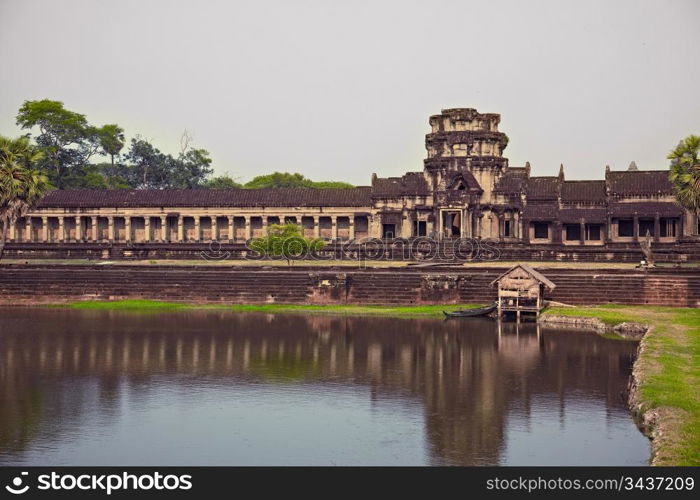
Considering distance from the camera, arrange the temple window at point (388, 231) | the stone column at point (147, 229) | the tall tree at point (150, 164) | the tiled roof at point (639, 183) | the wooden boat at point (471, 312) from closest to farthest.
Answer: the wooden boat at point (471, 312)
the tiled roof at point (639, 183)
the temple window at point (388, 231)
the stone column at point (147, 229)
the tall tree at point (150, 164)

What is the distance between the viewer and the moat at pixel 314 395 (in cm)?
1953

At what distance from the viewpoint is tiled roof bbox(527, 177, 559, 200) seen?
67875 mm

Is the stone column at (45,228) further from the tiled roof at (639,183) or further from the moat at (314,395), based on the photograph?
the tiled roof at (639,183)

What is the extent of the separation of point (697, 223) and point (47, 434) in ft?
177

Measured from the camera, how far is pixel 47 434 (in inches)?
821

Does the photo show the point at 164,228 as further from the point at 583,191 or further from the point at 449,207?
the point at 583,191

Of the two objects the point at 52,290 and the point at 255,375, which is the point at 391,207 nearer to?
the point at 52,290

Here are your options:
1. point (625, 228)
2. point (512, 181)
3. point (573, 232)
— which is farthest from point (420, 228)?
point (625, 228)

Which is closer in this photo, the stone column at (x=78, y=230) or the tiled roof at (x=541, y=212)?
the tiled roof at (x=541, y=212)

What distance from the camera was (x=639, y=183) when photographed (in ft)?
220

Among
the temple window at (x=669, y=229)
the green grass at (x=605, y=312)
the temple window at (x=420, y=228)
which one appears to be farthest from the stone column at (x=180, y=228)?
the green grass at (x=605, y=312)

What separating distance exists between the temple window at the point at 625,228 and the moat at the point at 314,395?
29387mm
